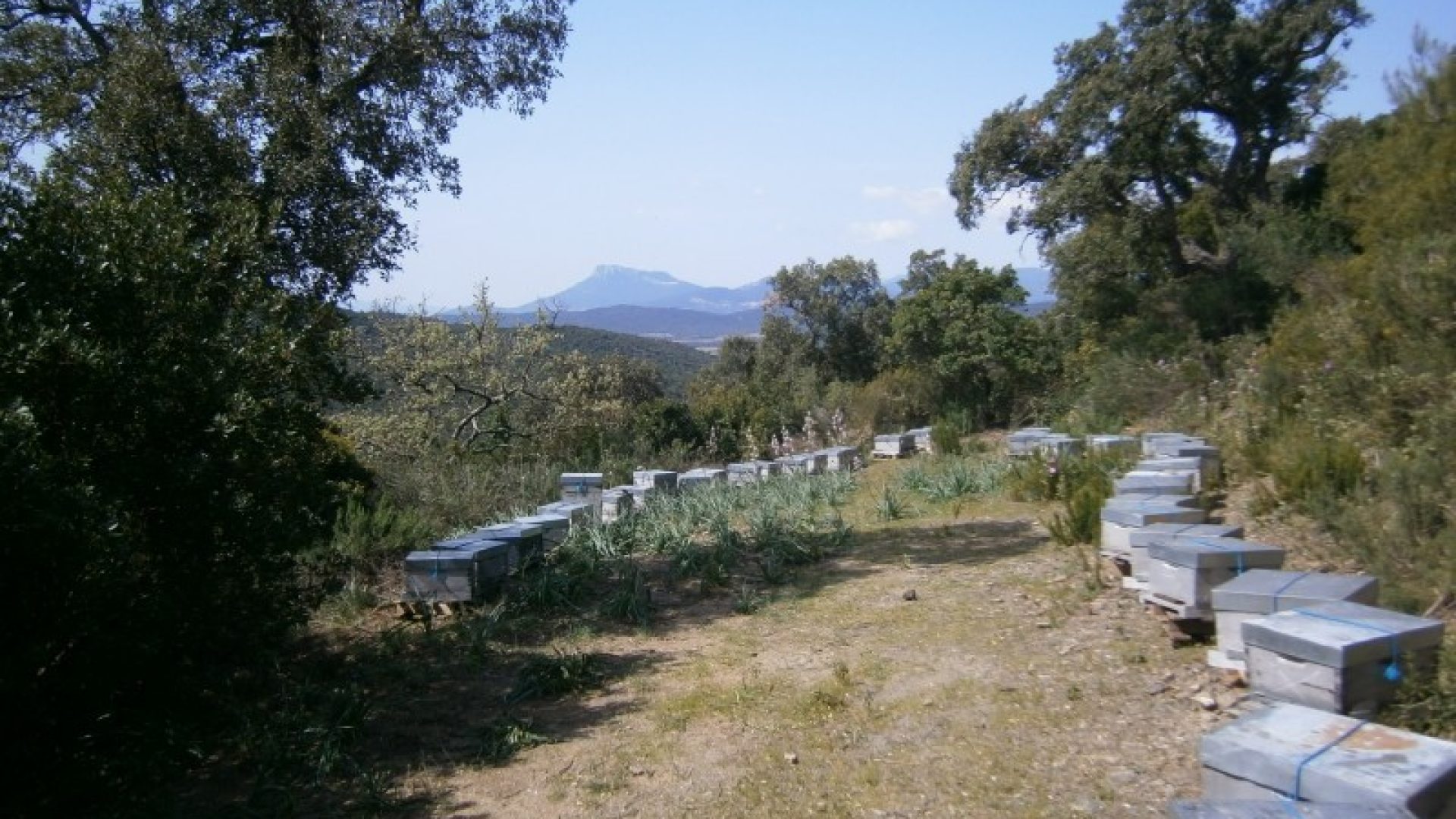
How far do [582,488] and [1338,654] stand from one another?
8441mm

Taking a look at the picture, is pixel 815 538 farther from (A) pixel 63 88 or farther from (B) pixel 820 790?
(A) pixel 63 88

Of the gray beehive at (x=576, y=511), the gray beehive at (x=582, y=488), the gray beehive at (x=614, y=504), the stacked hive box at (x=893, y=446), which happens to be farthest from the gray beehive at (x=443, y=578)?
the stacked hive box at (x=893, y=446)

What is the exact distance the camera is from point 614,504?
10.5 m

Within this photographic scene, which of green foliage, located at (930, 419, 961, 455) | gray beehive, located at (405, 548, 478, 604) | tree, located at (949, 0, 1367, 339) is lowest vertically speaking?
gray beehive, located at (405, 548, 478, 604)

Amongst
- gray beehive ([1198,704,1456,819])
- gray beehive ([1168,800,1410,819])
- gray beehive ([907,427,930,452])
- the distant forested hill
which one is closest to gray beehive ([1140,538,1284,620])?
gray beehive ([1198,704,1456,819])

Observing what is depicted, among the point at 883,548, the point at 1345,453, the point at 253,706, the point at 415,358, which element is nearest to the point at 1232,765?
the point at 1345,453

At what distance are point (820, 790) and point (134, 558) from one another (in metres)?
3.44

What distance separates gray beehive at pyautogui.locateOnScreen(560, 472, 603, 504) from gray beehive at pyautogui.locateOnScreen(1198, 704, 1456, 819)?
816cm

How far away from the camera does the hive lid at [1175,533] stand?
576cm

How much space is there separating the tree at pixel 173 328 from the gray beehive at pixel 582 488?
11.5 feet

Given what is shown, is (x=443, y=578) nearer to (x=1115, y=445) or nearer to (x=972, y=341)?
(x=1115, y=445)

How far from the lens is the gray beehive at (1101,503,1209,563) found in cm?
634

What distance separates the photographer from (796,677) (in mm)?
5910

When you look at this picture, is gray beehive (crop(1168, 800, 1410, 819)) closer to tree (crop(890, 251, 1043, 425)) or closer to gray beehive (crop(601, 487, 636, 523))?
gray beehive (crop(601, 487, 636, 523))
